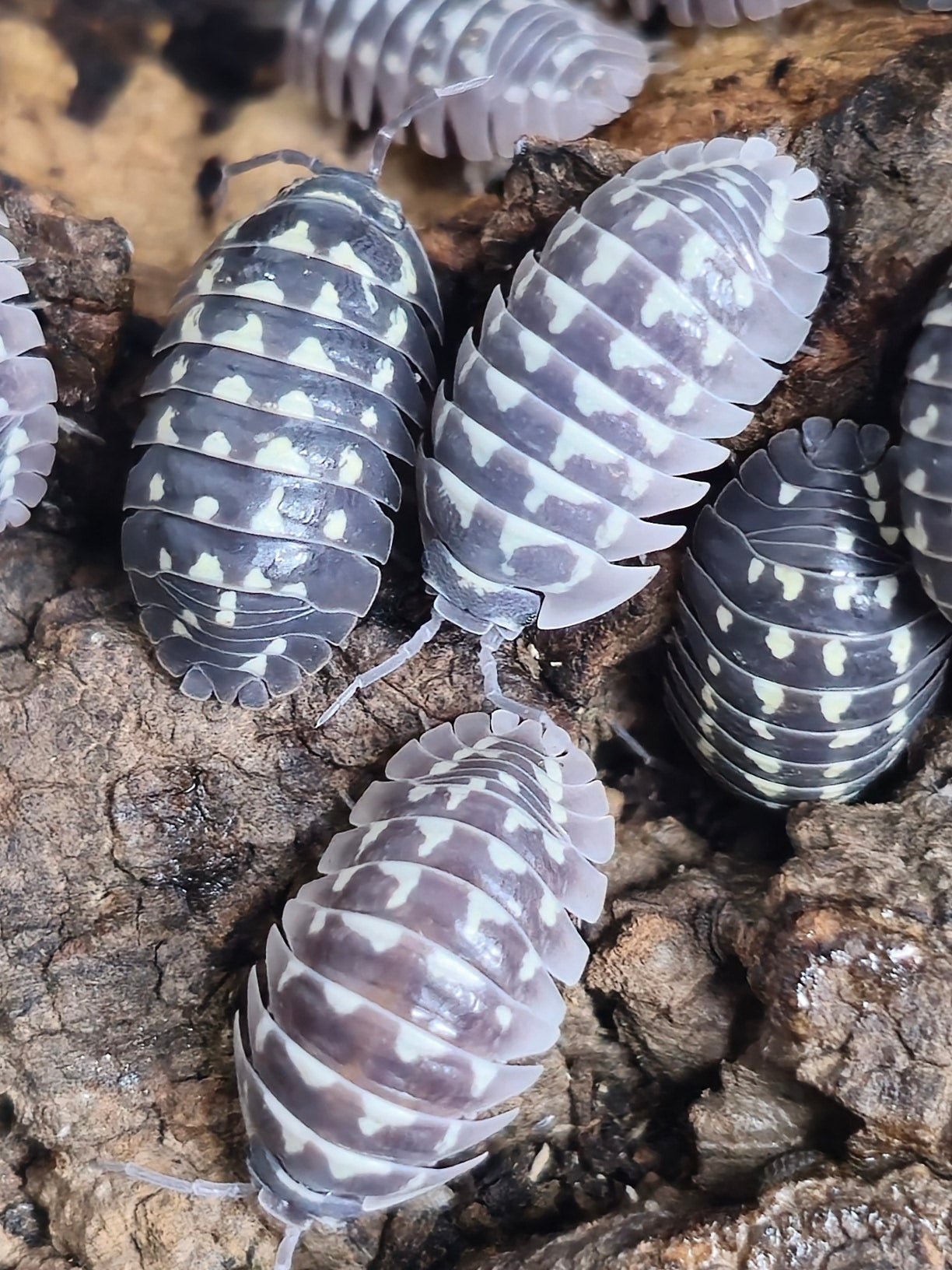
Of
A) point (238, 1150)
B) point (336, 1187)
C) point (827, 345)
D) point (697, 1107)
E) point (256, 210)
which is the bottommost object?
point (238, 1150)

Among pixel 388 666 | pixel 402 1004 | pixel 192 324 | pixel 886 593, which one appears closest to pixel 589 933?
pixel 402 1004

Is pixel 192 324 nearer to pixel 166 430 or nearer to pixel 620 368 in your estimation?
pixel 166 430

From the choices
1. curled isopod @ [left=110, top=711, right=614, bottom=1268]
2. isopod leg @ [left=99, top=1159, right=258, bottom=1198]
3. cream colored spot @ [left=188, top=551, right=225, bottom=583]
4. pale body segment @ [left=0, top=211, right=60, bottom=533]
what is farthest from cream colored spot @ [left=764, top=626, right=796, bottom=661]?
pale body segment @ [left=0, top=211, right=60, bottom=533]

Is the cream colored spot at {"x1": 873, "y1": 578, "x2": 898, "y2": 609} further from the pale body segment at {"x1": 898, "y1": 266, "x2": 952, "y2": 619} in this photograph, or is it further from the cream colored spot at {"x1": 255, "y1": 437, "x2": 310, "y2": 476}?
the cream colored spot at {"x1": 255, "y1": 437, "x2": 310, "y2": 476}

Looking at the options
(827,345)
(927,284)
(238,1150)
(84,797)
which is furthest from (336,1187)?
(927,284)

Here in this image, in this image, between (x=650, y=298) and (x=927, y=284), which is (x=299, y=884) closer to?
(x=650, y=298)

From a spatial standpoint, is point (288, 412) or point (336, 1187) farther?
point (288, 412)
